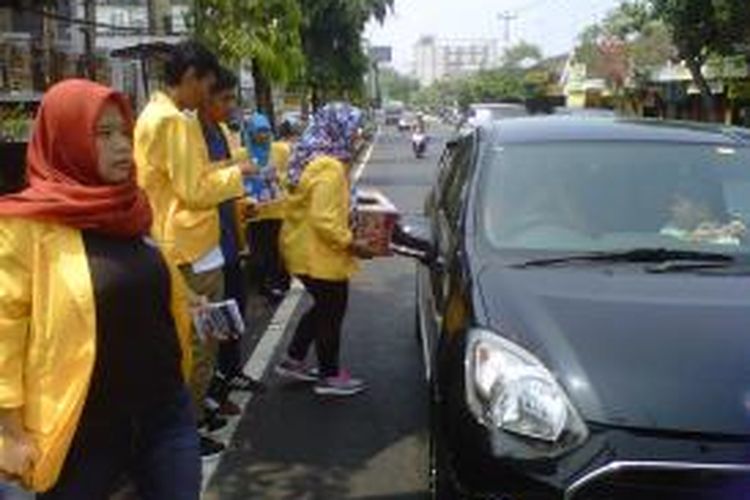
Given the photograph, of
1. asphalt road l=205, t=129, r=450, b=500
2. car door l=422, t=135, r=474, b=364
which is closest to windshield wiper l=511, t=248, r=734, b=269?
car door l=422, t=135, r=474, b=364

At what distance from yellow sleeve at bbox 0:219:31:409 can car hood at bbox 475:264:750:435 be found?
5.05ft

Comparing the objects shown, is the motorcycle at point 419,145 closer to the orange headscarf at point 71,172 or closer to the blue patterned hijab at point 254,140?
the blue patterned hijab at point 254,140

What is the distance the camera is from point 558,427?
3691mm

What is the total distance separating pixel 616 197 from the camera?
5098 mm

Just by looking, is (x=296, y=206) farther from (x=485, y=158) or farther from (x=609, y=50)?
(x=609, y=50)

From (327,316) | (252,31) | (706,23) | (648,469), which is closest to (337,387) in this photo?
(327,316)

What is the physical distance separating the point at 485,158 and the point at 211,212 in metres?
1.19

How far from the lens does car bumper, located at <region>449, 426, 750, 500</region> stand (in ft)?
11.6

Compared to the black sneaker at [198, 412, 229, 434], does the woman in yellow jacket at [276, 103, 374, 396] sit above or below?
above

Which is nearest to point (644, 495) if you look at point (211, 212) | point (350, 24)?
point (211, 212)

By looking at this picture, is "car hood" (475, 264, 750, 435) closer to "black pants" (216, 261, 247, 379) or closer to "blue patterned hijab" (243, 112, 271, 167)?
"black pants" (216, 261, 247, 379)

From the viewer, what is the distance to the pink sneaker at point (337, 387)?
23.0 feet

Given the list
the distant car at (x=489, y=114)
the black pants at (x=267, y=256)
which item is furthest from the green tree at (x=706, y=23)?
the black pants at (x=267, y=256)

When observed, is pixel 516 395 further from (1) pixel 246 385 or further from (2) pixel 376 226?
(1) pixel 246 385
